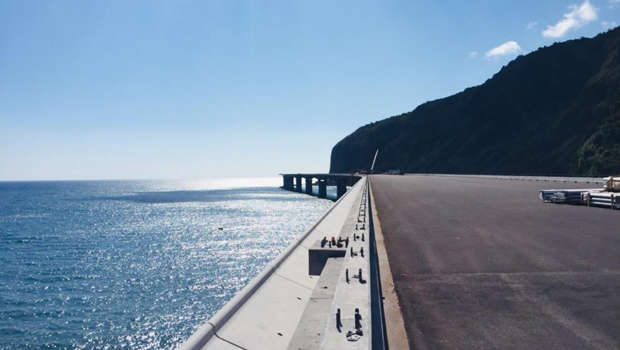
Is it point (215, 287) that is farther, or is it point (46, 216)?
point (46, 216)

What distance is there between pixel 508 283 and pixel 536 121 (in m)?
122

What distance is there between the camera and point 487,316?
23.2 feet

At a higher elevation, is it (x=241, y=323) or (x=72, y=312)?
(x=241, y=323)

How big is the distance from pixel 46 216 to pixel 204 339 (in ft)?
289

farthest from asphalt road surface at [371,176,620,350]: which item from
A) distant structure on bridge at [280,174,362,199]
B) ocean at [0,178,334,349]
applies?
distant structure on bridge at [280,174,362,199]

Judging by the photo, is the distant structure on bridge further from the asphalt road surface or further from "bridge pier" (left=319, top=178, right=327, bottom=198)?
the asphalt road surface

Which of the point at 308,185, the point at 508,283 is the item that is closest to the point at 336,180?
the point at 308,185

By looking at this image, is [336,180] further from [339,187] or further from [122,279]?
[122,279]

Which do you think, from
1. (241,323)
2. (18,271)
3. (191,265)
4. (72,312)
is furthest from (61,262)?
(241,323)

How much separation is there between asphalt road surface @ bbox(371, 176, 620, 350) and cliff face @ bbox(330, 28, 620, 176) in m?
69.4

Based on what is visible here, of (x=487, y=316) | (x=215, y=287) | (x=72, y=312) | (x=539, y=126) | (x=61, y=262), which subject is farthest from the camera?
(x=539, y=126)

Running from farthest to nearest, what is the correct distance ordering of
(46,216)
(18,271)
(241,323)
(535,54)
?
(535,54), (46,216), (18,271), (241,323)

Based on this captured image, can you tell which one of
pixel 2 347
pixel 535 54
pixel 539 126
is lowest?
pixel 2 347

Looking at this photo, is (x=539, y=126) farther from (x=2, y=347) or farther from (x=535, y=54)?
(x=2, y=347)
